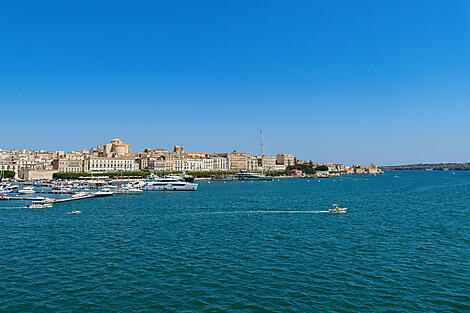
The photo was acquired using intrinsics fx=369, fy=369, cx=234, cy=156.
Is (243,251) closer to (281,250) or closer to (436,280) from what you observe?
(281,250)

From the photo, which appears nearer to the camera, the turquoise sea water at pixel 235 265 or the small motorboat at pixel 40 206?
the turquoise sea water at pixel 235 265

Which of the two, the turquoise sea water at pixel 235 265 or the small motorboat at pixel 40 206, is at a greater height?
the small motorboat at pixel 40 206

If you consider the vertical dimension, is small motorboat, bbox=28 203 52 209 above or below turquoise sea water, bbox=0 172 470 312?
above

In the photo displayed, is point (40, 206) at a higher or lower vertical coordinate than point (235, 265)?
higher

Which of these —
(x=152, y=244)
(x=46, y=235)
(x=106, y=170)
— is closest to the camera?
(x=152, y=244)

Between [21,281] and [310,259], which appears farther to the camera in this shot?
[310,259]

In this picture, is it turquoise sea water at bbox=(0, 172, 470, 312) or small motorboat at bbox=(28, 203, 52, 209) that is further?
small motorboat at bbox=(28, 203, 52, 209)

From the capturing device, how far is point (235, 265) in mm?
16141

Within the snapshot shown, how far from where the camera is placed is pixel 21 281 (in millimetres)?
14008

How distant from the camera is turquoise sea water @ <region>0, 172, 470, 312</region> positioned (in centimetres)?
1218

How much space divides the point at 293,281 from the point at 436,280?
556 centimetres

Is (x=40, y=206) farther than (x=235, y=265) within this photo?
Yes

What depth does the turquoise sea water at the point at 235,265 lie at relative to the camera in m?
12.2

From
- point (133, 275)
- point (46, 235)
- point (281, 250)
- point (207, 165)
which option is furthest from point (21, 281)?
point (207, 165)
